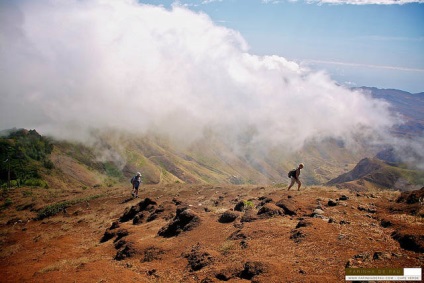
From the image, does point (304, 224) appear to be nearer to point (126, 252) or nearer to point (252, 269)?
point (252, 269)

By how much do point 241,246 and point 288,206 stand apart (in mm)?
6583

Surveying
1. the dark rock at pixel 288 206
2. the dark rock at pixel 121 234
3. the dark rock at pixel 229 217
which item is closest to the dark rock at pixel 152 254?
the dark rock at pixel 229 217

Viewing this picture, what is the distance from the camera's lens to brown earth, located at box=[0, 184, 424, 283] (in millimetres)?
12711

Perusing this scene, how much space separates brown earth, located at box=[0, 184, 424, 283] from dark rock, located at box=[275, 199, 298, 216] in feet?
0.25

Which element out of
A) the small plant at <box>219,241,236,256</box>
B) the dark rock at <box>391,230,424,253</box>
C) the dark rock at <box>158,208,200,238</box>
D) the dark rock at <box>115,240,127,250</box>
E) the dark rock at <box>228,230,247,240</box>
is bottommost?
the dark rock at <box>115,240,127,250</box>

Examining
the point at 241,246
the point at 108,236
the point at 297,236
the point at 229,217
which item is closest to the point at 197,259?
the point at 241,246

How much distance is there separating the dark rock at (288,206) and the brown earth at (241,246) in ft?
0.25

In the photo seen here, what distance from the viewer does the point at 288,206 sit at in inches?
834

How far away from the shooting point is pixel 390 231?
15.3m

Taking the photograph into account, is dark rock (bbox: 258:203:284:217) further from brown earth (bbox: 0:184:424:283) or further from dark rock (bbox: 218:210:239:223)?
dark rock (bbox: 218:210:239:223)

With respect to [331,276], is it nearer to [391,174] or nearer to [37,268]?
[37,268]

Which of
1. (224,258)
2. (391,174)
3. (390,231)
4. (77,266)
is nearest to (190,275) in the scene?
(224,258)

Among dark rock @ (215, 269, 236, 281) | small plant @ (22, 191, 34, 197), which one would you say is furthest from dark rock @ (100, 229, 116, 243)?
small plant @ (22, 191, 34, 197)

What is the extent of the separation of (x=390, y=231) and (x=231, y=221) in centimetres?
1038
